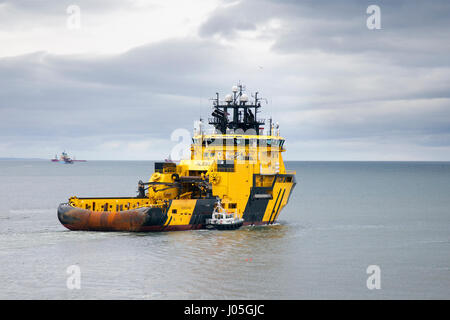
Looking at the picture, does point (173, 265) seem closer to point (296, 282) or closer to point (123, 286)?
point (123, 286)

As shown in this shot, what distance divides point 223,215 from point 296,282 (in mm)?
14785

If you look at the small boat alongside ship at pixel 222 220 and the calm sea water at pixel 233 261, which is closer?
the calm sea water at pixel 233 261

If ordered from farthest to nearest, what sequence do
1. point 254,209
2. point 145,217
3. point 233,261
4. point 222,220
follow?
1. point 254,209
2. point 222,220
3. point 145,217
4. point 233,261

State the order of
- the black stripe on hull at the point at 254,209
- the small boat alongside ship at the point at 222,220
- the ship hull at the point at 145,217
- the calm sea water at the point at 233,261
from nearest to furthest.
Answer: the calm sea water at the point at 233,261
the ship hull at the point at 145,217
the small boat alongside ship at the point at 222,220
the black stripe on hull at the point at 254,209

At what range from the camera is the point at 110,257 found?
107ft

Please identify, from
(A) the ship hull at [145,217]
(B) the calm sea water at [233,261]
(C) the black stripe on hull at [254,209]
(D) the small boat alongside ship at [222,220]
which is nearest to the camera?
(B) the calm sea water at [233,261]

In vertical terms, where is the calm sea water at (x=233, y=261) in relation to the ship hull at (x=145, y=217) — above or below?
below

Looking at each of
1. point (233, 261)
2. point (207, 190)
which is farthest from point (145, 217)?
point (233, 261)

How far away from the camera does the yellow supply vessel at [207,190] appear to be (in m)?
40.3

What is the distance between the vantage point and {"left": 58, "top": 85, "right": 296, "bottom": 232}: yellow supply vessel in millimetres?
40312

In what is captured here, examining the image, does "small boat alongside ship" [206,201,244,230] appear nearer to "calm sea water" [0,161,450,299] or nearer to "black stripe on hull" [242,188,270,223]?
"calm sea water" [0,161,450,299]

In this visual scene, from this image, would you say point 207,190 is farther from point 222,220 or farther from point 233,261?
point 233,261

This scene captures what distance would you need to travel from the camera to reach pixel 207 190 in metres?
42.4

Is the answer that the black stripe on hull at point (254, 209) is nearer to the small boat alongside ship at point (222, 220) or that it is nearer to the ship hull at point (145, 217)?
the small boat alongside ship at point (222, 220)
